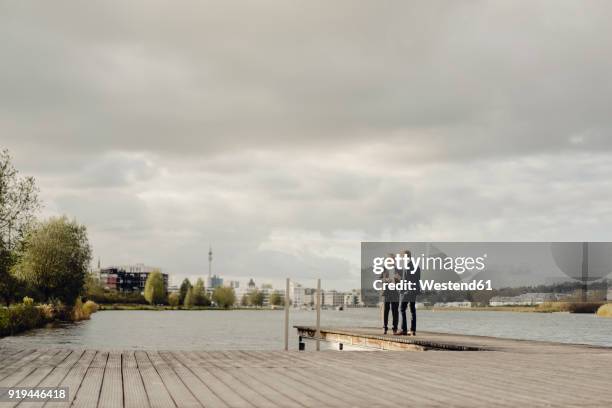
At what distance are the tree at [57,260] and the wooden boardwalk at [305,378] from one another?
53844mm

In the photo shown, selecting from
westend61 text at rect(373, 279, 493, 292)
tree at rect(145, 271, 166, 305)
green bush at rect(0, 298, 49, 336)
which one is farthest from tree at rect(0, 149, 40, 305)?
tree at rect(145, 271, 166, 305)

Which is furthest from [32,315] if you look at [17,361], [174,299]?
[174,299]

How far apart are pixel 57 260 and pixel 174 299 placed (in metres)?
124

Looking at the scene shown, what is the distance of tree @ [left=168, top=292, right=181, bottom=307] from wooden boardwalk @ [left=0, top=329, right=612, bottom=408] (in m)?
177

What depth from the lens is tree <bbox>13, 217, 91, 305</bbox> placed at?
62375mm

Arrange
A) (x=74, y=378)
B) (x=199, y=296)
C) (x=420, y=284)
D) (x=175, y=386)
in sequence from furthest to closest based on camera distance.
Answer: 1. (x=199, y=296)
2. (x=420, y=284)
3. (x=74, y=378)
4. (x=175, y=386)

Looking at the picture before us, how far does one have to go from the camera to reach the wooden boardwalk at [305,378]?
23.1 ft

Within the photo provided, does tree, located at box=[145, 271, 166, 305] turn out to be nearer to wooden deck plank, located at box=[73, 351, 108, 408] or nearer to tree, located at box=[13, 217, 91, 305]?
tree, located at box=[13, 217, 91, 305]

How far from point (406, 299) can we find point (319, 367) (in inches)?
372

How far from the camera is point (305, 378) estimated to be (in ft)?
29.0

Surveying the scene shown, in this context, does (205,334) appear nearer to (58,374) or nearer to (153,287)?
(58,374)

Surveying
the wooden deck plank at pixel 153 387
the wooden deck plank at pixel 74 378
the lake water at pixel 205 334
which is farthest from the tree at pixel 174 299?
the wooden deck plank at pixel 153 387

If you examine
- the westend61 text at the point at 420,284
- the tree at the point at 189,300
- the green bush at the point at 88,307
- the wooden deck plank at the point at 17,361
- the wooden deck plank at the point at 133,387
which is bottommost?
the tree at the point at 189,300

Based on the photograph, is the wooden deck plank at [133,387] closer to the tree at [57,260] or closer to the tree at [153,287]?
the tree at [57,260]
